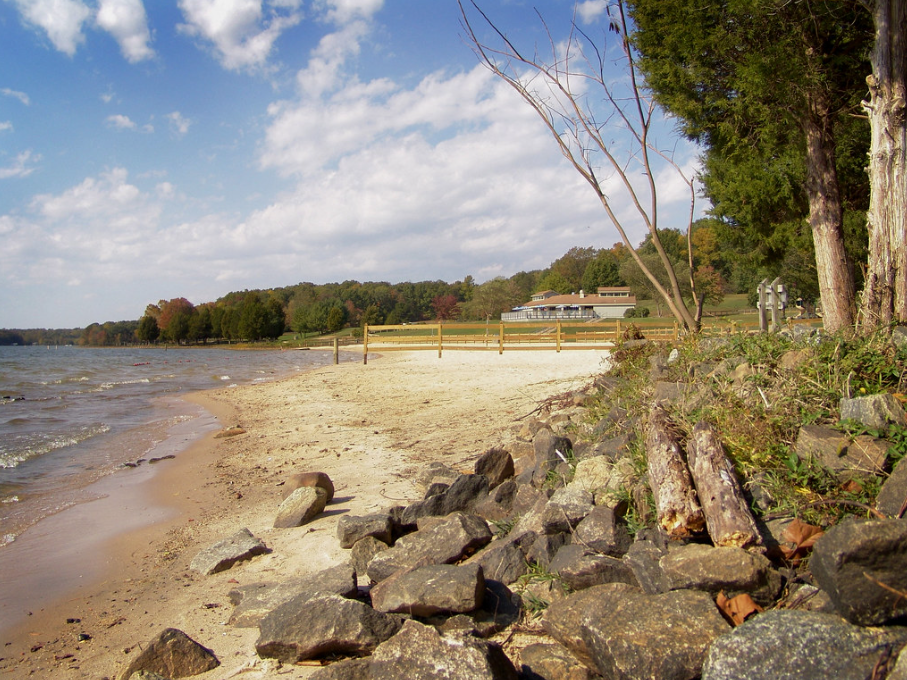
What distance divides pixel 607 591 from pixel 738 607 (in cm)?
52

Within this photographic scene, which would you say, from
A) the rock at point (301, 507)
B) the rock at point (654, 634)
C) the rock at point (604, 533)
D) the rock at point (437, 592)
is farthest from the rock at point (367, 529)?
the rock at point (654, 634)

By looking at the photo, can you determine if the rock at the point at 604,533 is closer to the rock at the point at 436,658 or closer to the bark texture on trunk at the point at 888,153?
the rock at the point at 436,658

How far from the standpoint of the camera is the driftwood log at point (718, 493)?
2707 millimetres

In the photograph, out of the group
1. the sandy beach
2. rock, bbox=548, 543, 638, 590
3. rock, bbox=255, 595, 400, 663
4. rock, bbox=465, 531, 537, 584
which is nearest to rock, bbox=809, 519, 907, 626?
rock, bbox=548, 543, 638, 590

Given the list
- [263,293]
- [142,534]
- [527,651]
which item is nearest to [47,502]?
[142,534]

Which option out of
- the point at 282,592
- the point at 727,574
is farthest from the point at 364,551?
the point at 727,574

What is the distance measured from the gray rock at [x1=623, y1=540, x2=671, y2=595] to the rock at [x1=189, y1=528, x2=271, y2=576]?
282 cm

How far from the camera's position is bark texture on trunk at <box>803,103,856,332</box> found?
21.0 feet

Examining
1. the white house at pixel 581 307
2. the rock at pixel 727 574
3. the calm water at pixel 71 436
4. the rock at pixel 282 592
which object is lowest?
the calm water at pixel 71 436

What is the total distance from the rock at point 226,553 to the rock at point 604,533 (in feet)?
8.21

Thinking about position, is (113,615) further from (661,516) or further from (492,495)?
(661,516)

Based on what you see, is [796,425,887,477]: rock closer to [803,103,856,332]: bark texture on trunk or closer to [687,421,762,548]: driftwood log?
[687,421,762,548]: driftwood log

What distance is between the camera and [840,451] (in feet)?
9.66

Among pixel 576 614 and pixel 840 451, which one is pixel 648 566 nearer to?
pixel 576 614
